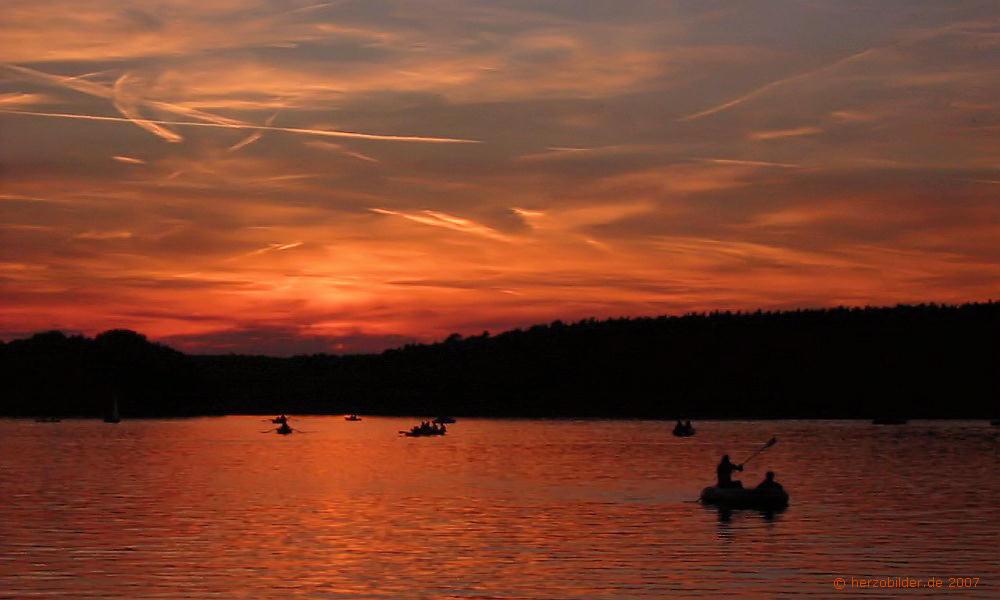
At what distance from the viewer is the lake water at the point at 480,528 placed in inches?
1678

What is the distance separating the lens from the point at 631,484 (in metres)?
86.1

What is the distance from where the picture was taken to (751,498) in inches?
2542

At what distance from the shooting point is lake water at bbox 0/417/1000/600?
42625 millimetres

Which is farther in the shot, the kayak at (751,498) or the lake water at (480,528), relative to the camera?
the kayak at (751,498)

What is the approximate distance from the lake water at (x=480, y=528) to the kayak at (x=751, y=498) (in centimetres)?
86

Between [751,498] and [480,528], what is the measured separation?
1331 centimetres

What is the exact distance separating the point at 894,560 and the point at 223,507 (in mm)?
34115

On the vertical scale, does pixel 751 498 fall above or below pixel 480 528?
above

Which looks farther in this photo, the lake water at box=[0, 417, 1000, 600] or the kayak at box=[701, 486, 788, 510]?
the kayak at box=[701, 486, 788, 510]

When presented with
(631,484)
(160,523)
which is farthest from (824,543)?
(631,484)

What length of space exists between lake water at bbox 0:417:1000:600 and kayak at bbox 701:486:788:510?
0.86 metres

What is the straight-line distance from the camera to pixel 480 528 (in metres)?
59.0

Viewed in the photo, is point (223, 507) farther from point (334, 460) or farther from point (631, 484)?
point (334, 460)

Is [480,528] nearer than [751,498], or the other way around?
[480,528]
